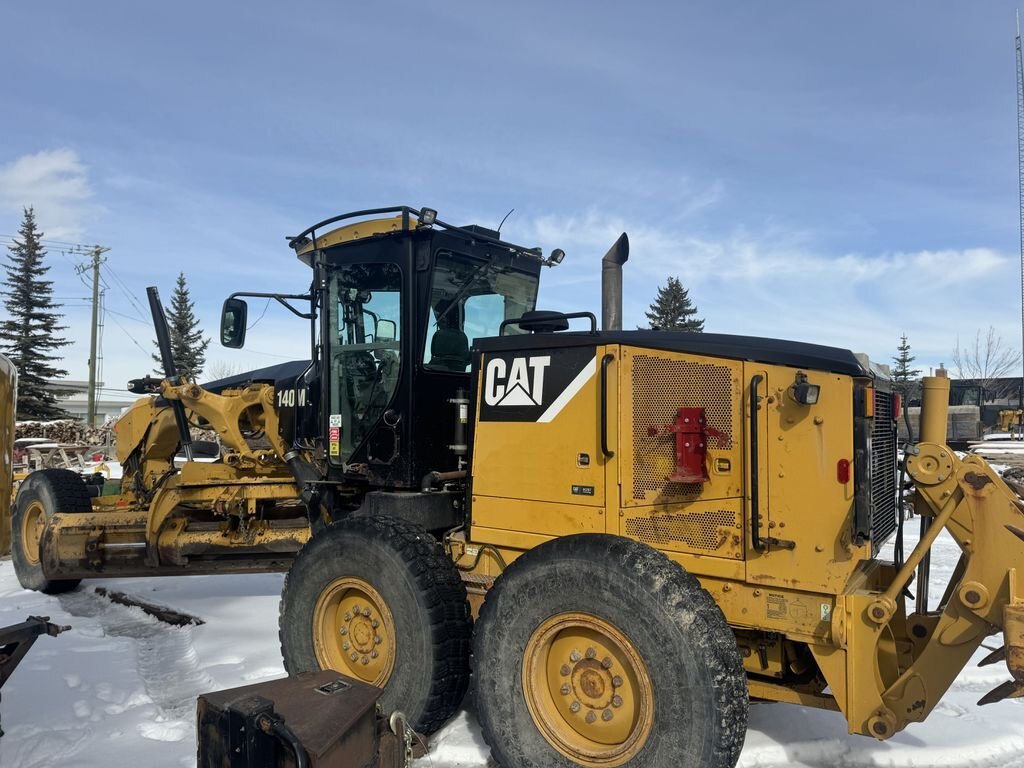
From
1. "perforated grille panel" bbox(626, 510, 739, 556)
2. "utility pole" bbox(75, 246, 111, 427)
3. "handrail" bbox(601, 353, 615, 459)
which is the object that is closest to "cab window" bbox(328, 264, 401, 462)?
"handrail" bbox(601, 353, 615, 459)

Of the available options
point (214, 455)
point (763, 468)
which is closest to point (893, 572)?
point (763, 468)

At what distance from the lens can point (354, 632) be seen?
4.28 m

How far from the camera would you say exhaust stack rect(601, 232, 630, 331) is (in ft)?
15.1

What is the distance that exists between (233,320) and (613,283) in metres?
2.90

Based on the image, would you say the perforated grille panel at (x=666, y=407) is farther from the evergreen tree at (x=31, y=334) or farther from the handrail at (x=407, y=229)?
the evergreen tree at (x=31, y=334)

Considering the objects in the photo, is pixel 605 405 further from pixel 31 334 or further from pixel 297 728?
pixel 31 334

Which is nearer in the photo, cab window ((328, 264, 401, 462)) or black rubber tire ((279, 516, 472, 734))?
black rubber tire ((279, 516, 472, 734))

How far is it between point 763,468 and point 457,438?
1.82 meters

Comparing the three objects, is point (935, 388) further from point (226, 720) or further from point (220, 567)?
point (220, 567)

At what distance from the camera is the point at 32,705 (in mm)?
4434

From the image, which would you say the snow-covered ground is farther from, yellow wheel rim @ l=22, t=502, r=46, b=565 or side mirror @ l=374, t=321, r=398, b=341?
side mirror @ l=374, t=321, r=398, b=341

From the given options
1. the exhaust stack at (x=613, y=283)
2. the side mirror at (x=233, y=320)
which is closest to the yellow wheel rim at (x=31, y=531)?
the side mirror at (x=233, y=320)

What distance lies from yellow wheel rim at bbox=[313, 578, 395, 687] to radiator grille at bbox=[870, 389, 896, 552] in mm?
2473

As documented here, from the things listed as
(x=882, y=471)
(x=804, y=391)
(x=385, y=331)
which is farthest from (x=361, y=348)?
(x=882, y=471)
